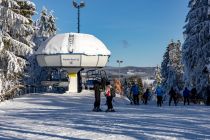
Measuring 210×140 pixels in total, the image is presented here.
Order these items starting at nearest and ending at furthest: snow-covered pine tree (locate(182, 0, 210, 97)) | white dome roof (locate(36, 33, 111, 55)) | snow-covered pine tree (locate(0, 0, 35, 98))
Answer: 1. snow-covered pine tree (locate(0, 0, 35, 98))
2. snow-covered pine tree (locate(182, 0, 210, 97))
3. white dome roof (locate(36, 33, 111, 55))

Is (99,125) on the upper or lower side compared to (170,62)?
lower

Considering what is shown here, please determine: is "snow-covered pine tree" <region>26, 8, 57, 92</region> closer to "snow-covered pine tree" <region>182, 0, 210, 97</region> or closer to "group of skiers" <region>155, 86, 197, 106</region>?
"snow-covered pine tree" <region>182, 0, 210, 97</region>

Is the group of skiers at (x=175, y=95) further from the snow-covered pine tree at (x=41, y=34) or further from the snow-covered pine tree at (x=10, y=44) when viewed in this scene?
the snow-covered pine tree at (x=41, y=34)

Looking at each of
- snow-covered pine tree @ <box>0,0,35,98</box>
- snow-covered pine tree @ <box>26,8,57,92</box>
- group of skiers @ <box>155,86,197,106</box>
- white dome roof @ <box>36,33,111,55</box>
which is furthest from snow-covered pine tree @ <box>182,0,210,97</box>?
snow-covered pine tree @ <box>26,8,57,92</box>

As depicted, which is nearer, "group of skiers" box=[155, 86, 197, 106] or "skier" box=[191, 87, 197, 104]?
"group of skiers" box=[155, 86, 197, 106]

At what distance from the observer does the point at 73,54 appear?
4241 centimetres

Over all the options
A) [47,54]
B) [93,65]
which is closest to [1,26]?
[47,54]

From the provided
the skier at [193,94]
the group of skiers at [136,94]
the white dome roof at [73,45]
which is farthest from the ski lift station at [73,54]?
the skier at [193,94]

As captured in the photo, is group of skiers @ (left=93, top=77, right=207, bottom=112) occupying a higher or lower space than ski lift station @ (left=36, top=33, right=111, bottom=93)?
lower

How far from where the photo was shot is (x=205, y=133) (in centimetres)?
1284

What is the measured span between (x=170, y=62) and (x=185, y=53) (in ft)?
90.3

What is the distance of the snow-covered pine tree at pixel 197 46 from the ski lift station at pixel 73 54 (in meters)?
9.64

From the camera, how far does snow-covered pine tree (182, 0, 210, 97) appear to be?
34.8m

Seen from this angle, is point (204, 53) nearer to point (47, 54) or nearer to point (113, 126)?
point (47, 54)
